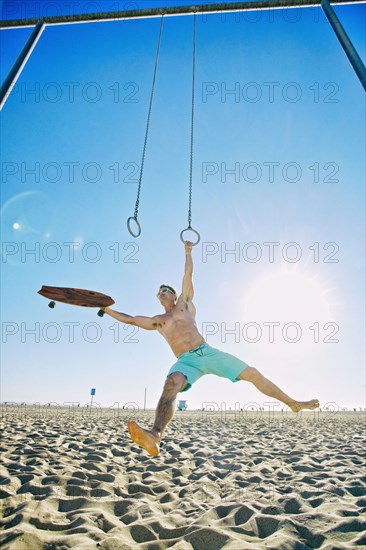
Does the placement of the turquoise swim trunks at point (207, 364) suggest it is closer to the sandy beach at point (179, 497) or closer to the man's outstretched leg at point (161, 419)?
the man's outstretched leg at point (161, 419)

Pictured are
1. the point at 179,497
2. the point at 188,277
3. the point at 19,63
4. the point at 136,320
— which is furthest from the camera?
the point at 188,277

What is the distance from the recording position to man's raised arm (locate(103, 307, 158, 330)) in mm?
4332

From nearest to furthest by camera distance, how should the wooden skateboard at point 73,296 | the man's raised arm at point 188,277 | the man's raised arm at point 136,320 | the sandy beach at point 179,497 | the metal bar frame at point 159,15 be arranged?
the sandy beach at point 179,497 < the metal bar frame at point 159,15 < the wooden skateboard at point 73,296 < the man's raised arm at point 136,320 < the man's raised arm at point 188,277

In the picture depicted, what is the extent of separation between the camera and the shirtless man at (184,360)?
352cm

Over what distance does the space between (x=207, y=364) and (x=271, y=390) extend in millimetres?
710

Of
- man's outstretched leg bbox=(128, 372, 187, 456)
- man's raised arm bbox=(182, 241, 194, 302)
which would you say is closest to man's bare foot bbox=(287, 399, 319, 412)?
man's outstretched leg bbox=(128, 372, 187, 456)

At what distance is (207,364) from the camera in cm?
402

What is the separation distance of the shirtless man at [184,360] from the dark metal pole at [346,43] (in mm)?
2461

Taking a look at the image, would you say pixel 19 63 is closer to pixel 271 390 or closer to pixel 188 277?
pixel 188 277

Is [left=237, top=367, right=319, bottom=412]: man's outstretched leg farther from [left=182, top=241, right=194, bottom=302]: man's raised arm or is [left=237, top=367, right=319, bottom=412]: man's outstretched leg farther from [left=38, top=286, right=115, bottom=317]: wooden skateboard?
[left=38, top=286, right=115, bottom=317]: wooden skateboard

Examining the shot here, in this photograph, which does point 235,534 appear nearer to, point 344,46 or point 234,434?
point 344,46

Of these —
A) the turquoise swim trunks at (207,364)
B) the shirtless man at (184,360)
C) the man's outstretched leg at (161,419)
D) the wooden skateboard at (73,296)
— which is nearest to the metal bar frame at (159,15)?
the wooden skateboard at (73,296)

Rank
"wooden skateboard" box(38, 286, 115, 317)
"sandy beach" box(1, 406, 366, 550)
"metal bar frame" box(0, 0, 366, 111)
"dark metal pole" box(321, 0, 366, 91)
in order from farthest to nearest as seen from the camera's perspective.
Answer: "wooden skateboard" box(38, 286, 115, 317) < "metal bar frame" box(0, 0, 366, 111) < "dark metal pole" box(321, 0, 366, 91) < "sandy beach" box(1, 406, 366, 550)

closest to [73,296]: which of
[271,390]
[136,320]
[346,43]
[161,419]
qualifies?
[136,320]
